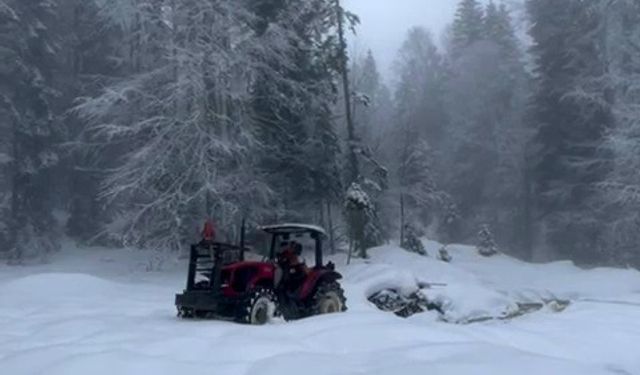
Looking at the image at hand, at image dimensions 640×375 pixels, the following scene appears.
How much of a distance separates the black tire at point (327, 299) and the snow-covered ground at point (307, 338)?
4.19 feet

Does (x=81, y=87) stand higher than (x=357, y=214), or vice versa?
(x=81, y=87)

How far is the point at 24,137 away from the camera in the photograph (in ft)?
110

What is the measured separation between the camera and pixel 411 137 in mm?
48156

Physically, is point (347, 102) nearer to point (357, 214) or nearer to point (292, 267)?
point (357, 214)

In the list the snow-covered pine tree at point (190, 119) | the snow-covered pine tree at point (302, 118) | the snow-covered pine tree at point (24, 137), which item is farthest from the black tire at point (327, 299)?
the snow-covered pine tree at point (24, 137)

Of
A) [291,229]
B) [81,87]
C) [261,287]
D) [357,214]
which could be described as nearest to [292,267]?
[291,229]

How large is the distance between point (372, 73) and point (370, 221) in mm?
46975

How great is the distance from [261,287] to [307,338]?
355cm

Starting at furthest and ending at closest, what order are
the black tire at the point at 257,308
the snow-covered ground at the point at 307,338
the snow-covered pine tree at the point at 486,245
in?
the snow-covered pine tree at the point at 486,245, the black tire at the point at 257,308, the snow-covered ground at the point at 307,338

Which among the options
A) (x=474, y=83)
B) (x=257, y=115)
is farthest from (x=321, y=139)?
(x=474, y=83)

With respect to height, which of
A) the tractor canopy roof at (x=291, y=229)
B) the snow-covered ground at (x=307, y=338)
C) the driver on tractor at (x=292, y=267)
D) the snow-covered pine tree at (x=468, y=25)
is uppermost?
the snow-covered pine tree at (x=468, y=25)

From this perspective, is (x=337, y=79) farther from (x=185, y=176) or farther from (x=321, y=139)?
(x=185, y=176)

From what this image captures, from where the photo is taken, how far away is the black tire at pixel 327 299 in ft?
44.3

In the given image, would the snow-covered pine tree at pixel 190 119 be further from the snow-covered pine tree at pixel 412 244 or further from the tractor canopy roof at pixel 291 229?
the snow-covered pine tree at pixel 412 244
